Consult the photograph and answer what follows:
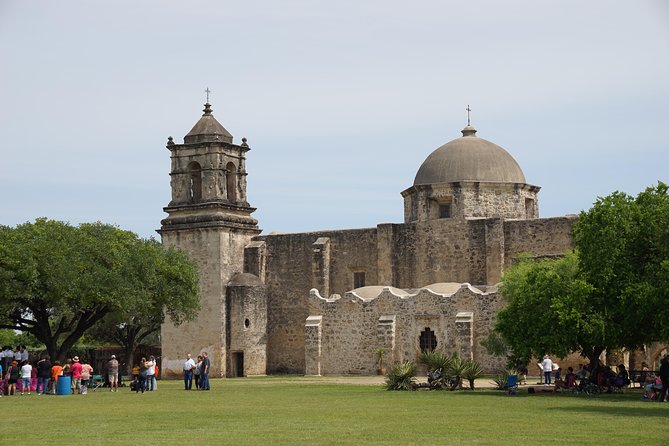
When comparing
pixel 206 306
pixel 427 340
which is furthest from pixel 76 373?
pixel 206 306

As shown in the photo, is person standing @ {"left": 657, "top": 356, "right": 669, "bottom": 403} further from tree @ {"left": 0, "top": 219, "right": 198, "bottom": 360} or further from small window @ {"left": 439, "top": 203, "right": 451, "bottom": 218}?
small window @ {"left": 439, "top": 203, "right": 451, "bottom": 218}

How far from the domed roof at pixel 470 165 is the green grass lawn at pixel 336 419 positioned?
19.9 metres

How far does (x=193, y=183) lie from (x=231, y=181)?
5.05ft

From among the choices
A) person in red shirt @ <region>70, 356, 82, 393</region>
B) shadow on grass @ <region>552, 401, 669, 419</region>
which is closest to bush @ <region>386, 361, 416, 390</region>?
shadow on grass @ <region>552, 401, 669, 419</region>

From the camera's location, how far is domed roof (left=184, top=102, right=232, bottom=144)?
5022 centimetres

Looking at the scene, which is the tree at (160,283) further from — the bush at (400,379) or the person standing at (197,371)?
the bush at (400,379)

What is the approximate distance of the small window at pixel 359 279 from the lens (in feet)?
164

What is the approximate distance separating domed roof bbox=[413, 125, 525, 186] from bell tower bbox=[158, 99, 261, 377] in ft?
24.4

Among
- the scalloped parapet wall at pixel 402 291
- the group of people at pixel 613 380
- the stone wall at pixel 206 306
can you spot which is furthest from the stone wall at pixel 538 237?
the group of people at pixel 613 380

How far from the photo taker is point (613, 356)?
136 feet

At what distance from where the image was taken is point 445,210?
50469 mm

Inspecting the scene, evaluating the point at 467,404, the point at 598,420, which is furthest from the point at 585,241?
the point at 598,420

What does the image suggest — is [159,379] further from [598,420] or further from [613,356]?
[598,420]

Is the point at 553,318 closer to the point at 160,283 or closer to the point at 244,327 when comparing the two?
the point at 160,283
